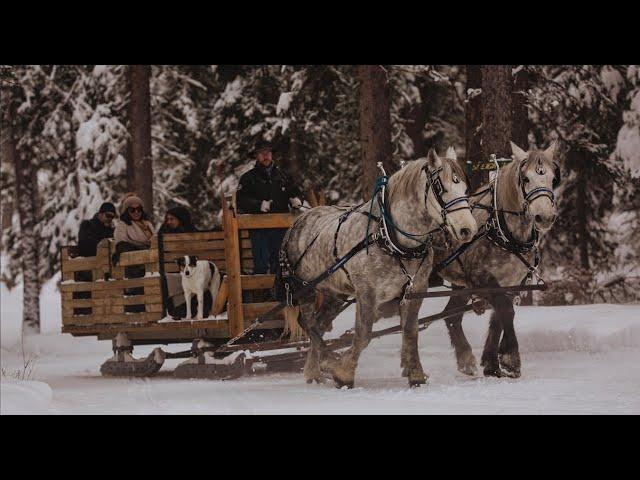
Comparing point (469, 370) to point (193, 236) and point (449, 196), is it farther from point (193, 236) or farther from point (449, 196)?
point (193, 236)

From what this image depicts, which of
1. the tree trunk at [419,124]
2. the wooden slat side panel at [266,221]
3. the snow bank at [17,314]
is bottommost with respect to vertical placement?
the snow bank at [17,314]

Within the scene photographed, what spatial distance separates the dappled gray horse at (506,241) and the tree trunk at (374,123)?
17.2 feet

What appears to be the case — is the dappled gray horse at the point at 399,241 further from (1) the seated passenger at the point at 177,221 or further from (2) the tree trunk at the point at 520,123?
(2) the tree trunk at the point at 520,123

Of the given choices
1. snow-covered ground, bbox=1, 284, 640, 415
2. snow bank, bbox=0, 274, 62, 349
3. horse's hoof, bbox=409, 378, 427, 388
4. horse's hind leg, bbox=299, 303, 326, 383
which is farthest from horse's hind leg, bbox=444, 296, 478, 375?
snow bank, bbox=0, 274, 62, 349

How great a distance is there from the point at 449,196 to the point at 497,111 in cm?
568

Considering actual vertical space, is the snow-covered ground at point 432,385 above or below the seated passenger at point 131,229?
below

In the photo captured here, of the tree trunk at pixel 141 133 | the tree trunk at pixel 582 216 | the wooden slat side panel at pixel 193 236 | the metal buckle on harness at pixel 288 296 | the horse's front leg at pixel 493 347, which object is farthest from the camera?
the tree trunk at pixel 582 216

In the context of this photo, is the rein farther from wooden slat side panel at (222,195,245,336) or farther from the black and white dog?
the black and white dog

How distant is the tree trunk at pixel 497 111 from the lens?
48.2 feet

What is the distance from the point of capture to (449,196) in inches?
370

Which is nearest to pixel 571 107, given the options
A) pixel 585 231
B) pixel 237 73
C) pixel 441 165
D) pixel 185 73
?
pixel 585 231

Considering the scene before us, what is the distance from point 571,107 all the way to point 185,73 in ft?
33.4

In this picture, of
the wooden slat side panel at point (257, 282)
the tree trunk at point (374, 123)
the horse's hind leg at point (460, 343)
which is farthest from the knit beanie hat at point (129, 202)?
the horse's hind leg at point (460, 343)

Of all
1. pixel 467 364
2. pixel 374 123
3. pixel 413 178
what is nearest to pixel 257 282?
pixel 467 364
